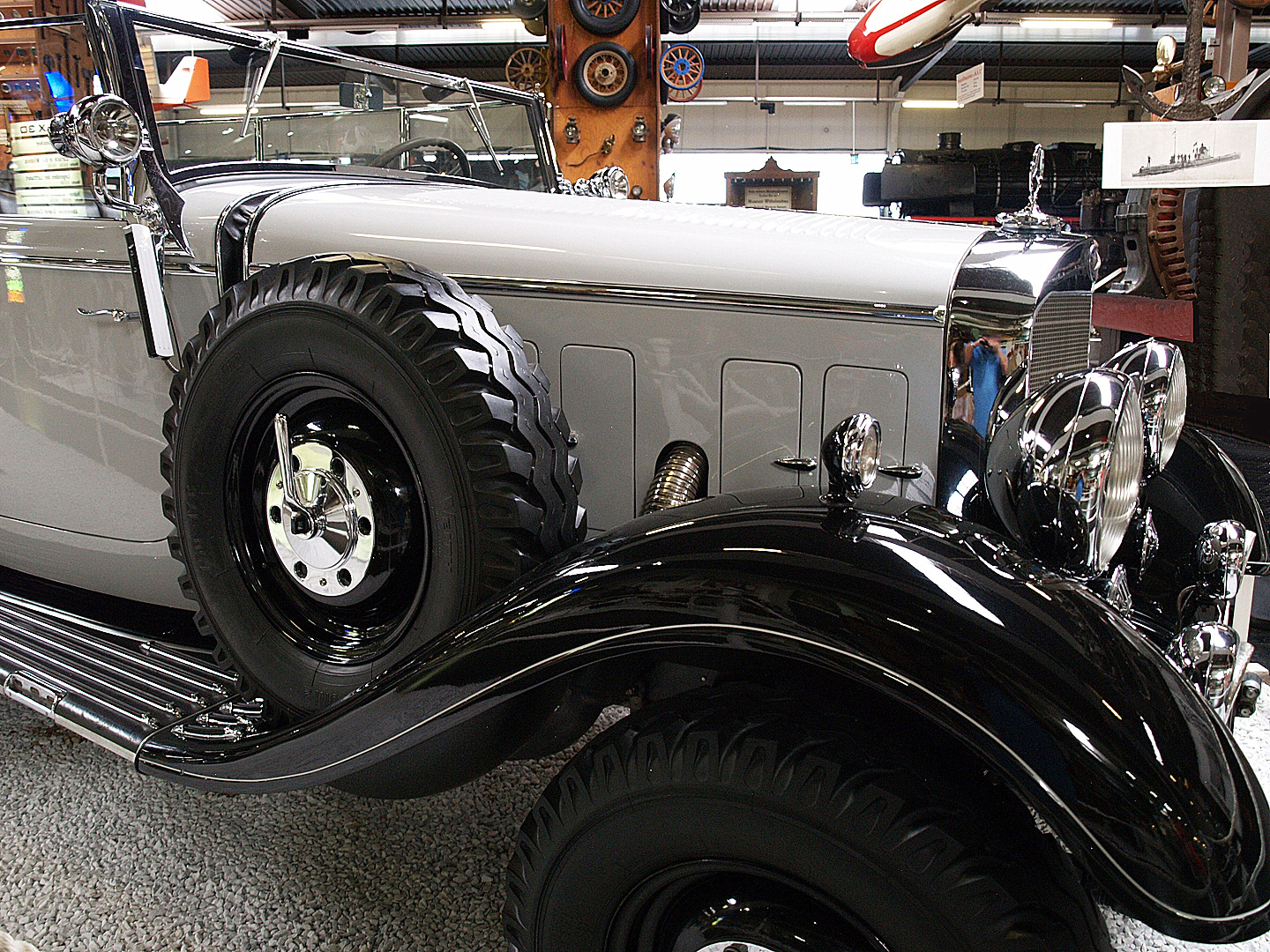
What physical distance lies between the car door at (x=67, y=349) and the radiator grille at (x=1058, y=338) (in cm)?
180

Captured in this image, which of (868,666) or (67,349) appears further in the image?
(67,349)

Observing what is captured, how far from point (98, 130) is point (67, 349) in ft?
2.00

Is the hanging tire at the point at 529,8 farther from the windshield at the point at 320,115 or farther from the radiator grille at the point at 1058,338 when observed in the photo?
the radiator grille at the point at 1058,338

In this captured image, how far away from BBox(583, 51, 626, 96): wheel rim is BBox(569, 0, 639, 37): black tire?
0.22 metres

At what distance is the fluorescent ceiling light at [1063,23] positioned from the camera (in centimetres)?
1312

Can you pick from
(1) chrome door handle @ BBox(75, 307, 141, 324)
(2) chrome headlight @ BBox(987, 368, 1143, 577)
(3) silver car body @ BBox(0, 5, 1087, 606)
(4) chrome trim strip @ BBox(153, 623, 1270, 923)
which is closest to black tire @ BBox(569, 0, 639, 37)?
(3) silver car body @ BBox(0, 5, 1087, 606)

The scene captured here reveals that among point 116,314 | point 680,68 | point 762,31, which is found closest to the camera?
point 116,314

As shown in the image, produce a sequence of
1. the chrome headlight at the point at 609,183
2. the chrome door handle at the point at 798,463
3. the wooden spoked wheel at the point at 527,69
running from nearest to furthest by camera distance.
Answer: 1. the chrome door handle at the point at 798,463
2. the chrome headlight at the point at 609,183
3. the wooden spoked wheel at the point at 527,69

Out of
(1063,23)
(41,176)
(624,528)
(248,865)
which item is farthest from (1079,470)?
(1063,23)

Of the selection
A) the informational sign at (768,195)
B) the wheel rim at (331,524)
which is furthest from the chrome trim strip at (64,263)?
the informational sign at (768,195)

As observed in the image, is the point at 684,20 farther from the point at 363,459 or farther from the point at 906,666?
the point at 906,666

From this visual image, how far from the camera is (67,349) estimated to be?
217cm

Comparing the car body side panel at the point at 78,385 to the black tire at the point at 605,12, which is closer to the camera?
the car body side panel at the point at 78,385

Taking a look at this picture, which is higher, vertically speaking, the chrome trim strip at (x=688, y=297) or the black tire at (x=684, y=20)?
the black tire at (x=684, y=20)
